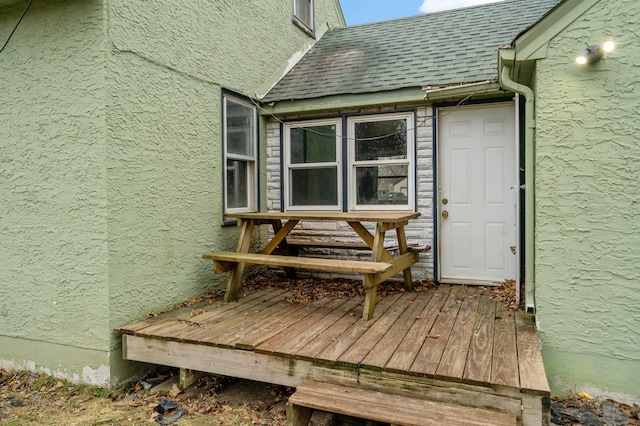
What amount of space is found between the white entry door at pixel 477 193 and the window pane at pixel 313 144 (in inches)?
61.4

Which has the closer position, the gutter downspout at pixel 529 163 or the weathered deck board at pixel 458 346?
the weathered deck board at pixel 458 346

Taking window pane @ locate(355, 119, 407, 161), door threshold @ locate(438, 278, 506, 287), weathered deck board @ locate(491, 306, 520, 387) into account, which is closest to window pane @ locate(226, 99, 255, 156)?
window pane @ locate(355, 119, 407, 161)

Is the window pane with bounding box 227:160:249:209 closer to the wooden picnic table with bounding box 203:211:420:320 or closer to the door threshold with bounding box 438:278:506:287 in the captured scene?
the wooden picnic table with bounding box 203:211:420:320

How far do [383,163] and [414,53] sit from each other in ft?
6.20

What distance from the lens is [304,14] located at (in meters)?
7.95

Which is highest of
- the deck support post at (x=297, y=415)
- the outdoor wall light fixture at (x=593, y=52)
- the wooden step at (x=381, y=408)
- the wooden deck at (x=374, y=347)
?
the outdoor wall light fixture at (x=593, y=52)

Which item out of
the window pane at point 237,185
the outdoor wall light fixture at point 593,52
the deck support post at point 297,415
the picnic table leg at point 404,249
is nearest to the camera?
the deck support post at point 297,415

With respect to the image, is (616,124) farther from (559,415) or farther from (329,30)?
→ (329,30)

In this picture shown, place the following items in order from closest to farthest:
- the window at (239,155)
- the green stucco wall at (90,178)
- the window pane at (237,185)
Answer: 1. the green stucco wall at (90,178)
2. the window at (239,155)
3. the window pane at (237,185)

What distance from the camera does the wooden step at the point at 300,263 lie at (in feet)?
12.8

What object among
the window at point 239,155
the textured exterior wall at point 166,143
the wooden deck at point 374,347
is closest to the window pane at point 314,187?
the window at point 239,155

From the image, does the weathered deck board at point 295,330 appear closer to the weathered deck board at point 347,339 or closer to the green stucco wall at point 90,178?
the weathered deck board at point 347,339

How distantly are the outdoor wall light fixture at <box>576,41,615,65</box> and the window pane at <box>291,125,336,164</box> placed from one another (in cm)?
335

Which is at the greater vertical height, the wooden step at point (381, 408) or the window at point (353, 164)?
the window at point (353, 164)
